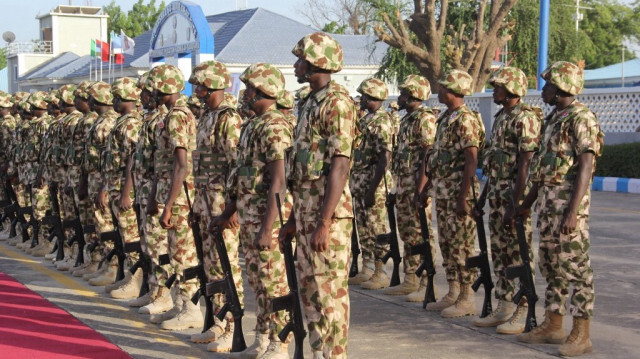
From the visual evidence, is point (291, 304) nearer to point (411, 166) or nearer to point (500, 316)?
point (500, 316)

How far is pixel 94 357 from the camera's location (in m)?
6.79

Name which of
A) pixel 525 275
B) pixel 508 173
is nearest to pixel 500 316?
pixel 525 275

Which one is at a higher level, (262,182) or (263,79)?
(263,79)

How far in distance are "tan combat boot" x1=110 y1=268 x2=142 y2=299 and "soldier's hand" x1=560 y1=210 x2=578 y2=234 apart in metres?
4.43

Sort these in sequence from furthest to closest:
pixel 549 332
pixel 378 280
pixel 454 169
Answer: pixel 378 280, pixel 454 169, pixel 549 332

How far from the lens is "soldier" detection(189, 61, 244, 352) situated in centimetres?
675

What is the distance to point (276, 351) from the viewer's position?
619 cm

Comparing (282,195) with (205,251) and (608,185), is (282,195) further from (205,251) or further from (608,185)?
(608,185)

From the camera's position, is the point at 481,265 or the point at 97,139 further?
the point at 97,139

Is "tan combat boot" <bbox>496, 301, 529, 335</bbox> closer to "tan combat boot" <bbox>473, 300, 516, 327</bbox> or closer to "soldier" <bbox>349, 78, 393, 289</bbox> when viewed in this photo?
"tan combat boot" <bbox>473, 300, 516, 327</bbox>

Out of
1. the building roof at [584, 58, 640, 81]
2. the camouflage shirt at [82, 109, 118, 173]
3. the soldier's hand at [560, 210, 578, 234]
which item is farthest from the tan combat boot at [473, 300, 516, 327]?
the building roof at [584, 58, 640, 81]

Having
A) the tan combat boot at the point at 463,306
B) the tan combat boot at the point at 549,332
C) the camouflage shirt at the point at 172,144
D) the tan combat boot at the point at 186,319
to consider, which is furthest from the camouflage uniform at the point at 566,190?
the tan combat boot at the point at 186,319

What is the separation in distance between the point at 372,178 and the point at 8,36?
6552 cm

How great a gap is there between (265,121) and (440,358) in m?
2.07
